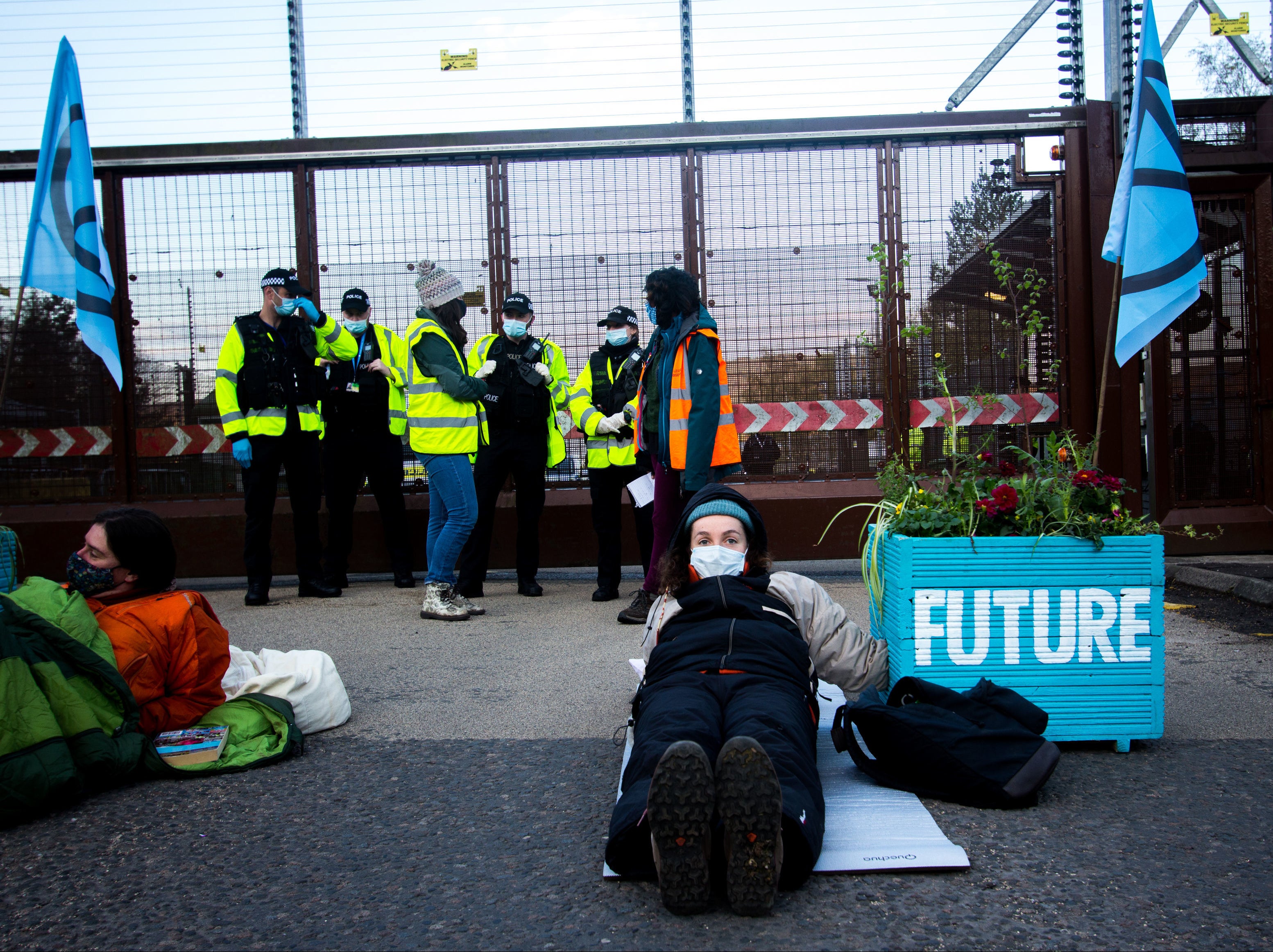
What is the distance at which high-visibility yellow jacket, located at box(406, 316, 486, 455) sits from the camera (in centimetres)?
625

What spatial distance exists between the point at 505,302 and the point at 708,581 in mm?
4386

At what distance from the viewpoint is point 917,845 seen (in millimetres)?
2504

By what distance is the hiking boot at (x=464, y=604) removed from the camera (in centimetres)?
625

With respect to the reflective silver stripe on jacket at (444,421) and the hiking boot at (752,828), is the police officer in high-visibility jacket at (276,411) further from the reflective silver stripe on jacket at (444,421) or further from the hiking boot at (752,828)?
the hiking boot at (752,828)

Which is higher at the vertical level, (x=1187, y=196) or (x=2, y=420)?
(x=1187, y=196)

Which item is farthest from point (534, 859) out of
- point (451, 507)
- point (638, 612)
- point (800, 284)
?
point (800, 284)

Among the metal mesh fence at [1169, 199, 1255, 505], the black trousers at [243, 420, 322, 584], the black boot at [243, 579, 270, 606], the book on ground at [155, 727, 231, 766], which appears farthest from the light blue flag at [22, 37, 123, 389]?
the metal mesh fence at [1169, 199, 1255, 505]

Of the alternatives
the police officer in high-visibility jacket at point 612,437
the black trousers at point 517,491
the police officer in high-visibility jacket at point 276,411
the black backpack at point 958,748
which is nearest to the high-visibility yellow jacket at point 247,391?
the police officer in high-visibility jacket at point 276,411

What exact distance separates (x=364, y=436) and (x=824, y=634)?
5.15 meters

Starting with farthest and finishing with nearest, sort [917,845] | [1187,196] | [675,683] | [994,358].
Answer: [994,358], [1187,196], [675,683], [917,845]

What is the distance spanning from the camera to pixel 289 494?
7391 mm

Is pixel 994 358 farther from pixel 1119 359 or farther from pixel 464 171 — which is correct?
pixel 464 171

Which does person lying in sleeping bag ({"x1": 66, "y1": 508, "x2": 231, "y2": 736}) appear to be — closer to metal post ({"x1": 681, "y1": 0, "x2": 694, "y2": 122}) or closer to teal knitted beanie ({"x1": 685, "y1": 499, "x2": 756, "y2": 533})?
teal knitted beanie ({"x1": 685, "y1": 499, "x2": 756, "y2": 533})

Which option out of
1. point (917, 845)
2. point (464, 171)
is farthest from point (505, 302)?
point (917, 845)
